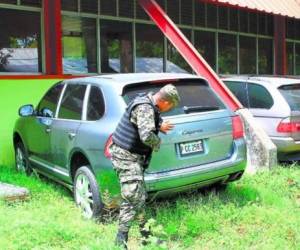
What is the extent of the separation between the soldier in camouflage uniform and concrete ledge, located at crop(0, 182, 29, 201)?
189 centimetres

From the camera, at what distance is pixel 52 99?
797cm

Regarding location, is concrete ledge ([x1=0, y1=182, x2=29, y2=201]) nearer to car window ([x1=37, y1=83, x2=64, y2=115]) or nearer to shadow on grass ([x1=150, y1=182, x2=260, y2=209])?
car window ([x1=37, y1=83, x2=64, y2=115])

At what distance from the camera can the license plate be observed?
247 inches

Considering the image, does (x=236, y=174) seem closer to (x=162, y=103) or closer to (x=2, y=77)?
(x=162, y=103)

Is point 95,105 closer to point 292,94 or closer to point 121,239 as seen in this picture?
point 121,239

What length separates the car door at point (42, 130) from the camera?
768cm

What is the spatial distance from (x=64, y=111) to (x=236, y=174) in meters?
2.32

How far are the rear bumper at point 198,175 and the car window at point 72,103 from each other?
1421 mm

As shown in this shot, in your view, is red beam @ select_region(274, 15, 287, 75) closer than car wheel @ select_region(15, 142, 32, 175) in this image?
No

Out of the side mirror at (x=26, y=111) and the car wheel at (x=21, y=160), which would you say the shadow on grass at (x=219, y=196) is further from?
the car wheel at (x=21, y=160)

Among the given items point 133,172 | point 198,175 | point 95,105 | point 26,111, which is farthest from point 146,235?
point 26,111

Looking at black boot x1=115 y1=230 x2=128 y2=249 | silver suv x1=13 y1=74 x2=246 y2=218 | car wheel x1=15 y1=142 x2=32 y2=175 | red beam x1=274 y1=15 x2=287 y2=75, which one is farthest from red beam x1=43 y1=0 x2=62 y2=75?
red beam x1=274 y1=15 x2=287 y2=75

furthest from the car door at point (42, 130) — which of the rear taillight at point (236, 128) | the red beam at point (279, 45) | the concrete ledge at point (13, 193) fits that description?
the red beam at point (279, 45)

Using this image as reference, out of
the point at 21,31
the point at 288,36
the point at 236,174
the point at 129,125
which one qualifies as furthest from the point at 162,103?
the point at 288,36
